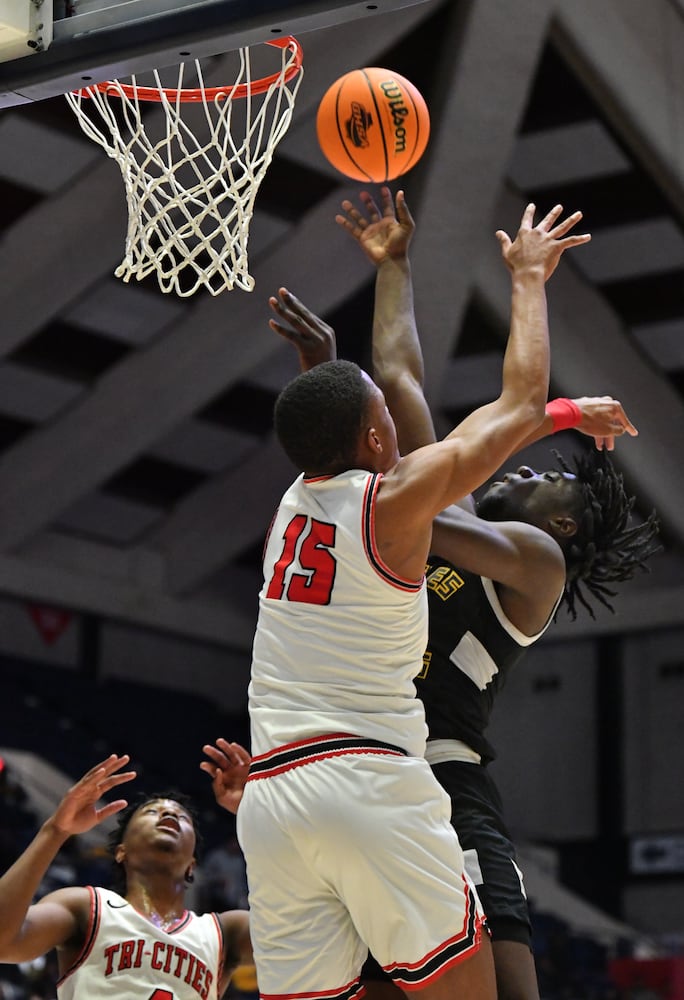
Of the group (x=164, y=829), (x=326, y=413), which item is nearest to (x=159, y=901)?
(x=164, y=829)

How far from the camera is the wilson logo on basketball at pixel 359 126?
4840 mm

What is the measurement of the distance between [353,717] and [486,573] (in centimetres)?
60

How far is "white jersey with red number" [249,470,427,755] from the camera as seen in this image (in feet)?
10.1

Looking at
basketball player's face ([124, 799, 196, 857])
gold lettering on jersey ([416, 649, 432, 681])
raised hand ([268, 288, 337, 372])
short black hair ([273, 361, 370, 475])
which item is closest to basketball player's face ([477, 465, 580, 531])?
gold lettering on jersey ([416, 649, 432, 681])

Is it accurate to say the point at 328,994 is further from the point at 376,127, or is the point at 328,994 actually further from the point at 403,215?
the point at 376,127

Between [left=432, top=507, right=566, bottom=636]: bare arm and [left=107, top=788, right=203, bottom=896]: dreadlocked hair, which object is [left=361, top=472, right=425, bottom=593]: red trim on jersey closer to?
[left=432, top=507, right=566, bottom=636]: bare arm

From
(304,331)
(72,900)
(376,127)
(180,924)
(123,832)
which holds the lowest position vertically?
(180,924)

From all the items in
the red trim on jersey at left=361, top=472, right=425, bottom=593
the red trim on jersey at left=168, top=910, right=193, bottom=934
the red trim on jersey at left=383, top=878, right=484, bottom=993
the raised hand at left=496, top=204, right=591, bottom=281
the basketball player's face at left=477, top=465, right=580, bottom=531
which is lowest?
the red trim on jersey at left=168, top=910, right=193, bottom=934

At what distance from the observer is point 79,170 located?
39.6 ft

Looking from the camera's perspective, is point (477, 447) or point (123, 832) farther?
point (123, 832)

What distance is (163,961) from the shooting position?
4.50m

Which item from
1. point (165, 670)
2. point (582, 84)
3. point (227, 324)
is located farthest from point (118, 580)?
point (582, 84)

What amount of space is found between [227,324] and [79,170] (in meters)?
2.18

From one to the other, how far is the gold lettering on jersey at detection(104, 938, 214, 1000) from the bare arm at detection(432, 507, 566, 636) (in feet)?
5.32
